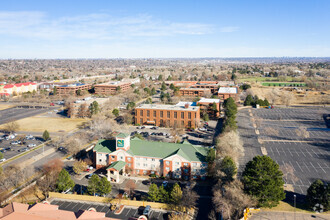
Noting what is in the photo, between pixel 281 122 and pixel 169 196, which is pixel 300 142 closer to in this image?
pixel 281 122

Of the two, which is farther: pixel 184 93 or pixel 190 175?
pixel 184 93

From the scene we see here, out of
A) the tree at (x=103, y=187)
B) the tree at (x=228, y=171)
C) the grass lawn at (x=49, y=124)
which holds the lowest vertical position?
the grass lawn at (x=49, y=124)

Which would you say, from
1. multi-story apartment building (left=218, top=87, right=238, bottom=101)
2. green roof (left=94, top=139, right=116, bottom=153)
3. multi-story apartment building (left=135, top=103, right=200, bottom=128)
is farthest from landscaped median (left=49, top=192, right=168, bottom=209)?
multi-story apartment building (left=218, top=87, right=238, bottom=101)

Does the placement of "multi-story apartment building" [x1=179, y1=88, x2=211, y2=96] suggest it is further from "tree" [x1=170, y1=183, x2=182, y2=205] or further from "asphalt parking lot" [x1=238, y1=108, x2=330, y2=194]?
"tree" [x1=170, y1=183, x2=182, y2=205]

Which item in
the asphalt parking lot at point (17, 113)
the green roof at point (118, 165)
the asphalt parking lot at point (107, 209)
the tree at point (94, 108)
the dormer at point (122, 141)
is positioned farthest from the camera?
the asphalt parking lot at point (17, 113)

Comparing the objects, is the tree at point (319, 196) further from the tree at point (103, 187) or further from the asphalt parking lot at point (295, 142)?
the tree at point (103, 187)

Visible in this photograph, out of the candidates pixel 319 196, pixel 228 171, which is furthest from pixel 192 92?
pixel 319 196

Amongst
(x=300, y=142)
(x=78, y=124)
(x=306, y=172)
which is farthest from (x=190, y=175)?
(x=78, y=124)

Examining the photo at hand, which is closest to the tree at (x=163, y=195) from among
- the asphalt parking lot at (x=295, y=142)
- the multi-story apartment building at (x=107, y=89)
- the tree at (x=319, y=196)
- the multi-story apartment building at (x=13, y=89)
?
the tree at (x=319, y=196)
